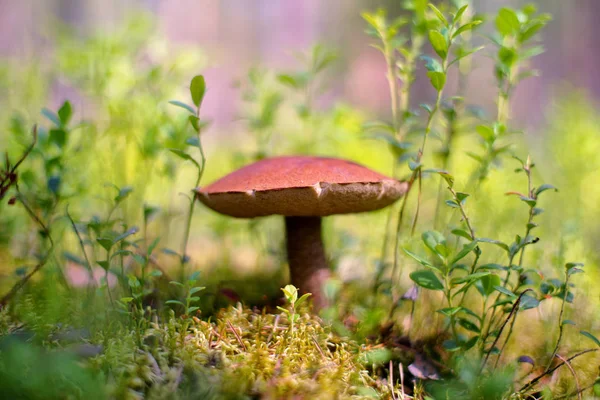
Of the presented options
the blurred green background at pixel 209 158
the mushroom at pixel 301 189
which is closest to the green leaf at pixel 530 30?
→ the blurred green background at pixel 209 158

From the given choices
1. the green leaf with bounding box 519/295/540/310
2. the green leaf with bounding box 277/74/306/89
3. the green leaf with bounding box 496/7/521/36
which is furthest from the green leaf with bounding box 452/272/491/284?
the green leaf with bounding box 277/74/306/89

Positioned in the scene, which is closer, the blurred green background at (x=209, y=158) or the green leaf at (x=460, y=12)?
the green leaf at (x=460, y=12)

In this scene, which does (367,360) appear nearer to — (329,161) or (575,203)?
(329,161)

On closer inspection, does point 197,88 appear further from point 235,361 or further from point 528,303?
point 528,303

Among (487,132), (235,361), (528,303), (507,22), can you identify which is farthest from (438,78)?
(235,361)

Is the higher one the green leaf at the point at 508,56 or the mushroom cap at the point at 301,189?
the green leaf at the point at 508,56

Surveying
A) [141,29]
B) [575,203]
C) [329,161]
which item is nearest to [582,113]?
[575,203]

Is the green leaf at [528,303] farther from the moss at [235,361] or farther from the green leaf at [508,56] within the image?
the green leaf at [508,56]
